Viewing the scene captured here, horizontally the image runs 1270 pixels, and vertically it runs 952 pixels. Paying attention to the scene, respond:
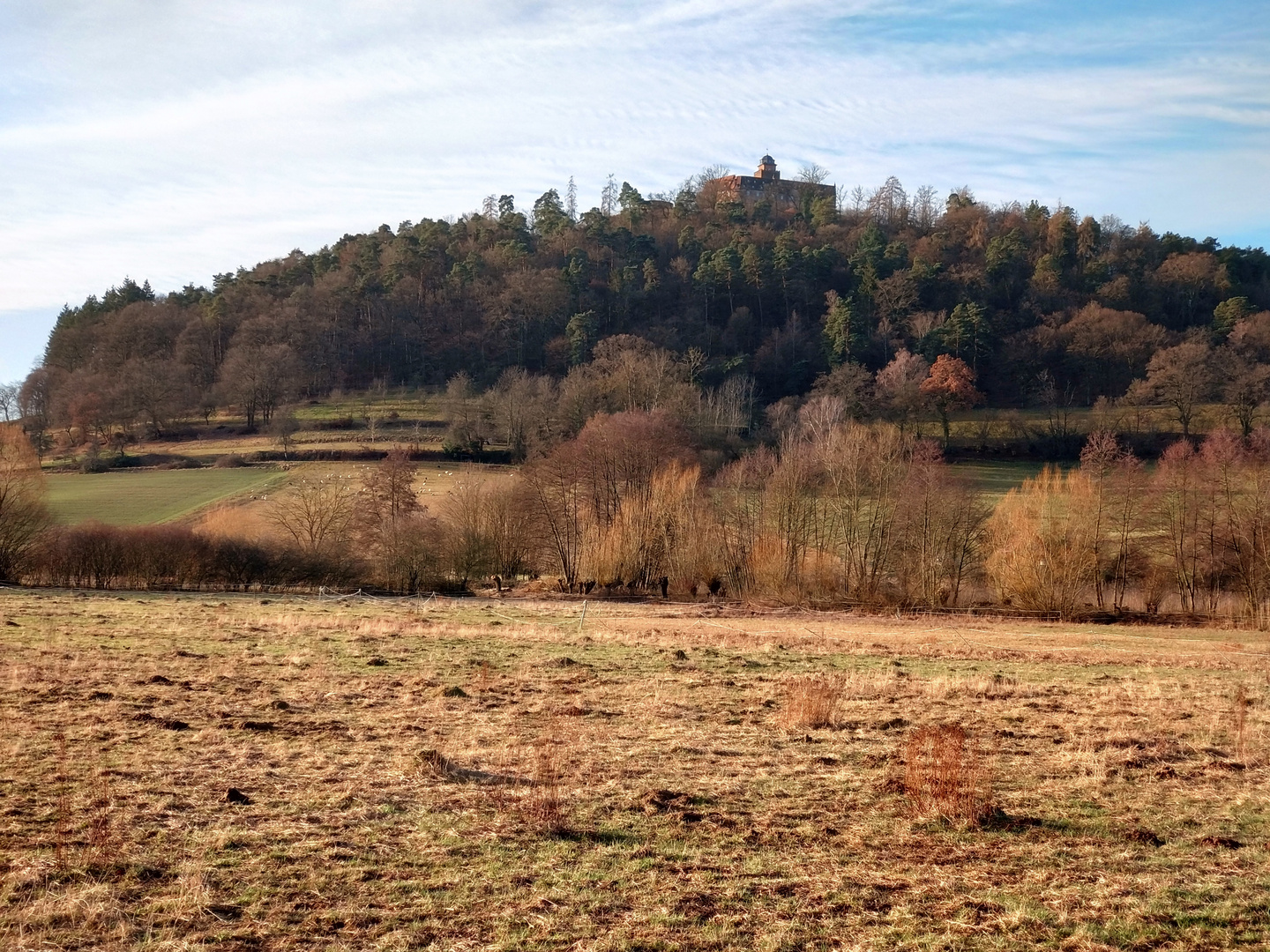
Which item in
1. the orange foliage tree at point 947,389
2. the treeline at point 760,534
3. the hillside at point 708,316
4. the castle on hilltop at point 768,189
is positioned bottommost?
the treeline at point 760,534

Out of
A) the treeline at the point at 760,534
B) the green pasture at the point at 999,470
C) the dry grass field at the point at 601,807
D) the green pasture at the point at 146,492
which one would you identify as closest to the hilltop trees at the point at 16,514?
the treeline at the point at 760,534

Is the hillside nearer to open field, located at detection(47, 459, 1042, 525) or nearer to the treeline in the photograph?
open field, located at detection(47, 459, 1042, 525)

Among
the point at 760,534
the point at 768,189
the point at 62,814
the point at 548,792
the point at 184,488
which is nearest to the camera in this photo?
the point at 62,814

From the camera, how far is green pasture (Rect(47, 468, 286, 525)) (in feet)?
202

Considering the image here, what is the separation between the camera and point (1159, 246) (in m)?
112

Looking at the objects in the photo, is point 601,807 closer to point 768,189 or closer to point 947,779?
point 947,779

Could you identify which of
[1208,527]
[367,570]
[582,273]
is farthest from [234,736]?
[582,273]

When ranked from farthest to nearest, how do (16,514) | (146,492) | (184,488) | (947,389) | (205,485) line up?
(947,389) → (205,485) → (184,488) → (146,492) → (16,514)

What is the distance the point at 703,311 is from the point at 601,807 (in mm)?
104182

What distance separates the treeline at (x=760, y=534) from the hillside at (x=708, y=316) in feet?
94.9

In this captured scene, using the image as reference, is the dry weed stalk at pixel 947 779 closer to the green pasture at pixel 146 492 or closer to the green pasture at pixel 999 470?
the green pasture at pixel 146 492

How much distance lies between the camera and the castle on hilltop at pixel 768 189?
145 m

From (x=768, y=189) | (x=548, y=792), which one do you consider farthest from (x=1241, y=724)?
(x=768, y=189)

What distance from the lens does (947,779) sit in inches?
399
